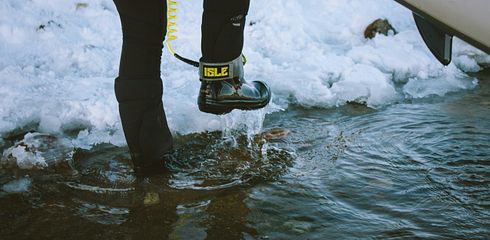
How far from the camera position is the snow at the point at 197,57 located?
3.52 meters

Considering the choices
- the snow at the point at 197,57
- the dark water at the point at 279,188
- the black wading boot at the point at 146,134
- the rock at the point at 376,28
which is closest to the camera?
the dark water at the point at 279,188

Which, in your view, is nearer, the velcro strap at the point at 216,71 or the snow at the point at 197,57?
the velcro strap at the point at 216,71

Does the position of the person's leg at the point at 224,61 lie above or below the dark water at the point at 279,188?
above

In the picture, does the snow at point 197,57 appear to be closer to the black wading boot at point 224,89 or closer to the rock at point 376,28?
the rock at point 376,28

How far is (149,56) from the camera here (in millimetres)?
2516

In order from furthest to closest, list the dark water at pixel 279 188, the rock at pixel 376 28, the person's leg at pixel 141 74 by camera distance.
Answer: the rock at pixel 376 28 < the person's leg at pixel 141 74 < the dark water at pixel 279 188

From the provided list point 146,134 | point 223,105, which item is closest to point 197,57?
point 223,105

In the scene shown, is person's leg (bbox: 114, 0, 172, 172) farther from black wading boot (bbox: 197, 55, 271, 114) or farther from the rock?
the rock

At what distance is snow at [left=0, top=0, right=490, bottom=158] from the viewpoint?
3520mm

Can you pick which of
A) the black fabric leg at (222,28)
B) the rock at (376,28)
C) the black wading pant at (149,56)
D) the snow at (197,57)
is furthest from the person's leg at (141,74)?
the rock at (376,28)

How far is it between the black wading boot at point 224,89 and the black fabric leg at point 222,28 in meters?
0.04

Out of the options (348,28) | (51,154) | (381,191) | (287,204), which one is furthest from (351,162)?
(348,28)

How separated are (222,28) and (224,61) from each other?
0.16 m

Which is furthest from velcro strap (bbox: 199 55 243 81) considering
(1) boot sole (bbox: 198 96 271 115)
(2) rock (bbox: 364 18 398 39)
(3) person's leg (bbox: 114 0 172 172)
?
(2) rock (bbox: 364 18 398 39)
